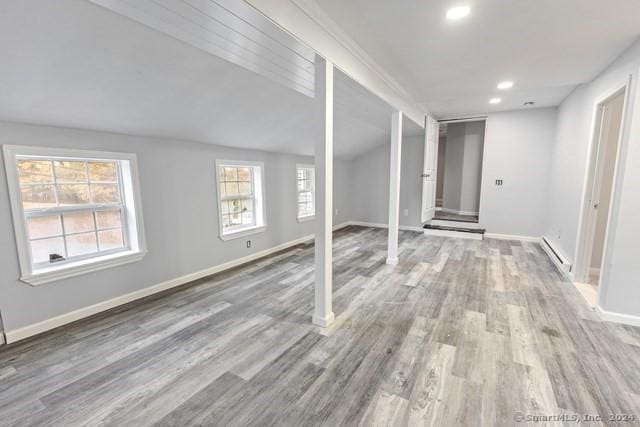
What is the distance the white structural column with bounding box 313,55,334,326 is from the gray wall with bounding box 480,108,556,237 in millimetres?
4842

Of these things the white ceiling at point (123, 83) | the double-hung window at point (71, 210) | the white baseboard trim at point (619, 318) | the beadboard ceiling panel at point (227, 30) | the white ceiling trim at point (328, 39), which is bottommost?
the white baseboard trim at point (619, 318)

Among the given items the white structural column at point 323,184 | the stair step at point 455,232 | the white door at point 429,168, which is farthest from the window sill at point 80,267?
the stair step at point 455,232

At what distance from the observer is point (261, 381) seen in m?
1.81

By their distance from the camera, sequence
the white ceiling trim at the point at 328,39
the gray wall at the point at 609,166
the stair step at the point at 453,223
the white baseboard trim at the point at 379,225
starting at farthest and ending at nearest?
1. the white baseboard trim at the point at 379,225
2. the stair step at the point at 453,223
3. the gray wall at the point at 609,166
4. the white ceiling trim at the point at 328,39

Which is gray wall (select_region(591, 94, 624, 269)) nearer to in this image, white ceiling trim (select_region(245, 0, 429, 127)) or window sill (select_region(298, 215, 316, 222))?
white ceiling trim (select_region(245, 0, 429, 127))

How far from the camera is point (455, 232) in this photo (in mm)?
5836

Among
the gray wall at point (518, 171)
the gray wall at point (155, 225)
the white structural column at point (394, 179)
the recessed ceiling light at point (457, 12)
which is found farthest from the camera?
the gray wall at point (518, 171)

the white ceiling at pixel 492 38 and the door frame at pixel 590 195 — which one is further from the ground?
the white ceiling at pixel 492 38

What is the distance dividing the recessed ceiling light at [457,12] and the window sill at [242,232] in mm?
3504

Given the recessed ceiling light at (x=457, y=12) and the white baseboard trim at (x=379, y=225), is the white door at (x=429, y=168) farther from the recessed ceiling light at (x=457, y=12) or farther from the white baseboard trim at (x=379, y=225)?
the recessed ceiling light at (x=457, y=12)

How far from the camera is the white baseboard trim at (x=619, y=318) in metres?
2.45

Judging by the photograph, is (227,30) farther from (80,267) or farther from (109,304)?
(109,304)

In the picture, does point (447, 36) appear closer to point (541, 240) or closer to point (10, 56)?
point (10, 56)

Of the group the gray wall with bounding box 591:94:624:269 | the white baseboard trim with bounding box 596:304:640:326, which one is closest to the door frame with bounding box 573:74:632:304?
the gray wall with bounding box 591:94:624:269
